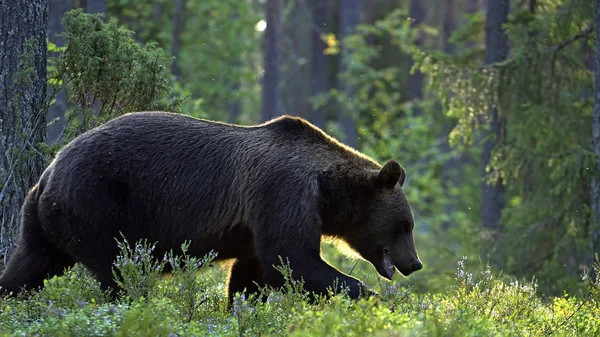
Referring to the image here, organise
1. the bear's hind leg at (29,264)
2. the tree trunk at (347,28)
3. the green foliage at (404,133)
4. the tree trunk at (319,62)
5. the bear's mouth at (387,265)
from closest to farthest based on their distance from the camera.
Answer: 1. the bear's hind leg at (29,264)
2. the bear's mouth at (387,265)
3. the green foliage at (404,133)
4. the tree trunk at (347,28)
5. the tree trunk at (319,62)

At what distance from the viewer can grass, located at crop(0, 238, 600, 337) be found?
5.56 metres

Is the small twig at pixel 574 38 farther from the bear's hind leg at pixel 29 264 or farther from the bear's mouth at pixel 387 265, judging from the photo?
the bear's hind leg at pixel 29 264

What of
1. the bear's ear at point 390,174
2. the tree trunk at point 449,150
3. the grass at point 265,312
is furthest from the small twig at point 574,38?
the tree trunk at point 449,150

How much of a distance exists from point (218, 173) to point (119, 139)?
0.88 meters

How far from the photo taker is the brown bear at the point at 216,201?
7.39 meters

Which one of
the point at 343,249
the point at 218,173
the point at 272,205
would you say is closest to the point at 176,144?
the point at 218,173

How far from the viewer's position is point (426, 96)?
32219 millimetres

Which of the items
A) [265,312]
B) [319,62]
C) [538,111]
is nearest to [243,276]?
[265,312]

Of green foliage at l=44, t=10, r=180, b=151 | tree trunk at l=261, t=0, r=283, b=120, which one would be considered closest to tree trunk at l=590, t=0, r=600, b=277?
green foliage at l=44, t=10, r=180, b=151

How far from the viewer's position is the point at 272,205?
7500 millimetres

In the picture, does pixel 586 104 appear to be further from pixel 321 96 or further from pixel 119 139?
pixel 321 96

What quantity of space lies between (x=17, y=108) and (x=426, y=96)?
79.9ft

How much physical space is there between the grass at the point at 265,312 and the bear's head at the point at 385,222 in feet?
1.61

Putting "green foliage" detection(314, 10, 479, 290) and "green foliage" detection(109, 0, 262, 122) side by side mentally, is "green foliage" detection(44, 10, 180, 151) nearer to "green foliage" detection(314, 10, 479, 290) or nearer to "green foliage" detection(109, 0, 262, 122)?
"green foliage" detection(314, 10, 479, 290)
